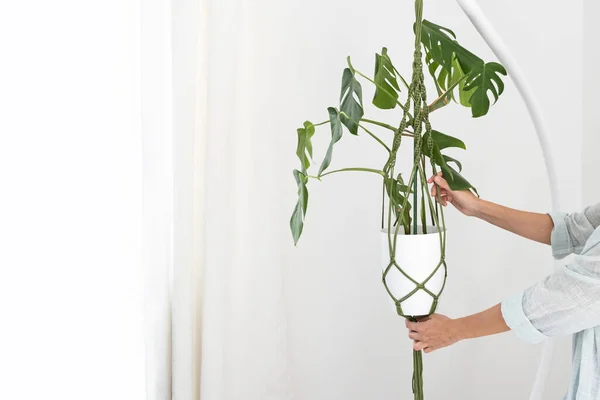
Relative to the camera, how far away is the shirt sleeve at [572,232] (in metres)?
1.37

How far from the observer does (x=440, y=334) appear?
1.20 meters

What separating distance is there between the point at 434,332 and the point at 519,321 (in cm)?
17

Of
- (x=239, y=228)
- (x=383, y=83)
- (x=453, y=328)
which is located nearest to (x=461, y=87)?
(x=383, y=83)

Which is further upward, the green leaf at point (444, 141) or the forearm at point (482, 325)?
the green leaf at point (444, 141)

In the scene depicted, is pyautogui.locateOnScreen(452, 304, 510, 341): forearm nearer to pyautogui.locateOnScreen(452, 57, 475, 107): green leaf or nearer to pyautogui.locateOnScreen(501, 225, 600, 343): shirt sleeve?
pyautogui.locateOnScreen(501, 225, 600, 343): shirt sleeve

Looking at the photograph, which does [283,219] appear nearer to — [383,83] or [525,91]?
[383,83]

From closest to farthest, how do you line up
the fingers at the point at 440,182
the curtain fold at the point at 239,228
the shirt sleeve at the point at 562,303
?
the shirt sleeve at the point at 562,303 → the fingers at the point at 440,182 → the curtain fold at the point at 239,228

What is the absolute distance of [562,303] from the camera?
1078mm

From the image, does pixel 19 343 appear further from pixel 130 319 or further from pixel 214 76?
pixel 214 76

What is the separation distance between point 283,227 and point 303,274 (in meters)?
0.17

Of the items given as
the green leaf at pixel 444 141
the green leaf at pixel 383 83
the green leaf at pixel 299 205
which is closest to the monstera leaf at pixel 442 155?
the green leaf at pixel 444 141

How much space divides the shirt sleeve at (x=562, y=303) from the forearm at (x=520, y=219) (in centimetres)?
31

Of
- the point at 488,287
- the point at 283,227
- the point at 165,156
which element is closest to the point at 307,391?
the point at 283,227

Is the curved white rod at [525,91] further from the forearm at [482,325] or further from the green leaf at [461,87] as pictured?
the forearm at [482,325]
